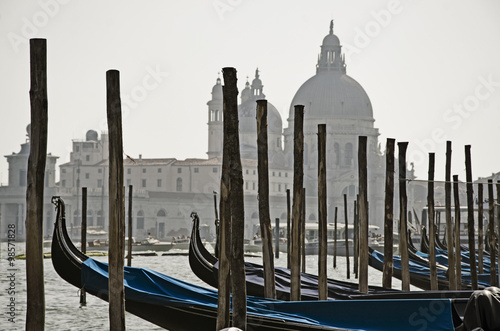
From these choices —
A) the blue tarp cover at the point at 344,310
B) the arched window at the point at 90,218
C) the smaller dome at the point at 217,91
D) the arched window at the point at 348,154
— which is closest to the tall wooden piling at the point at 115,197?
the blue tarp cover at the point at 344,310

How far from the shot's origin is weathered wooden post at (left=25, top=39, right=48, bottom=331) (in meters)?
6.29

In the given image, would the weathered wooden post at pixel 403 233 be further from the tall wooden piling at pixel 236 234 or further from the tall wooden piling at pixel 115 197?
the tall wooden piling at pixel 115 197

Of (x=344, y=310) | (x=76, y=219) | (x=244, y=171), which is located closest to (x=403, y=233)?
(x=344, y=310)

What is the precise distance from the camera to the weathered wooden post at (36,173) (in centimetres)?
629

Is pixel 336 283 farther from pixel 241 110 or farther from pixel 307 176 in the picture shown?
pixel 241 110

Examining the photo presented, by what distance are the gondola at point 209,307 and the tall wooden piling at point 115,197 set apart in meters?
0.83

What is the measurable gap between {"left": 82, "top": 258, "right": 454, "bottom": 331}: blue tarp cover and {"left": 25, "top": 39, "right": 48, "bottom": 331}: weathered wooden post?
5.06 ft

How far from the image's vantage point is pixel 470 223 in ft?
40.6

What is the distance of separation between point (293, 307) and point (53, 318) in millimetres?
6102

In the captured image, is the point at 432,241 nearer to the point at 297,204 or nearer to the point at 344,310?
the point at 297,204

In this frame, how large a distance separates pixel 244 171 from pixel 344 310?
5676 centimetres

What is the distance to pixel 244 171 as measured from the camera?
6362cm

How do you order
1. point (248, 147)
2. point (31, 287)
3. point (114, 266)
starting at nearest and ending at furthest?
point (31, 287) < point (114, 266) < point (248, 147)

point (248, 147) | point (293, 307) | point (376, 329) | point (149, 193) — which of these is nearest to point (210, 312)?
point (293, 307)
